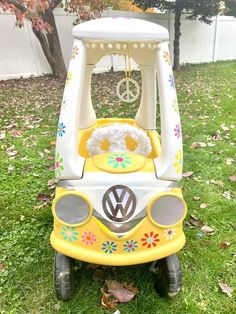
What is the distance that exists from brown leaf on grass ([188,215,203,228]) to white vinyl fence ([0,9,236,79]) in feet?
19.3

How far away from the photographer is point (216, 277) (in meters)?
1.87

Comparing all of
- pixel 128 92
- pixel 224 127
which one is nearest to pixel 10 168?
pixel 128 92

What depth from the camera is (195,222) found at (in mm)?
2303

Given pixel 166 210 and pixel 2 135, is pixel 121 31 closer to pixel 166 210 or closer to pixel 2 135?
pixel 166 210

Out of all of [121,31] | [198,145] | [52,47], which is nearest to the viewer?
[121,31]

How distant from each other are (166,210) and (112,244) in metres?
0.32

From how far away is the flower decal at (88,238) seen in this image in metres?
1.51

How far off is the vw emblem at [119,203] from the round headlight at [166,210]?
10cm

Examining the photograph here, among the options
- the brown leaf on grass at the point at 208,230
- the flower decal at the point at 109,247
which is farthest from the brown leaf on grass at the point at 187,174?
the flower decal at the point at 109,247

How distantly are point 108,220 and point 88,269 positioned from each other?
22.2 inches

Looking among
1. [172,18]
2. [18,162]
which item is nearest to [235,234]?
[18,162]

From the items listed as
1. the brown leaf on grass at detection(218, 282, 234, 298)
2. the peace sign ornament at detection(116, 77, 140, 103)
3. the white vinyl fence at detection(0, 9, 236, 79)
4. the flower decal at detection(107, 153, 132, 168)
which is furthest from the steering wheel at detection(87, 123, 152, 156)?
the white vinyl fence at detection(0, 9, 236, 79)

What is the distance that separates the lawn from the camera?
1702mm

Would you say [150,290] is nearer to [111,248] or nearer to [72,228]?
[111,248]
